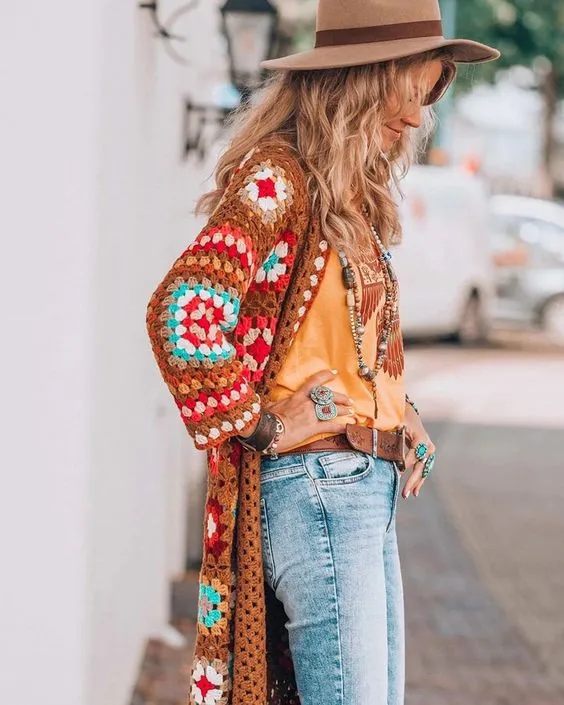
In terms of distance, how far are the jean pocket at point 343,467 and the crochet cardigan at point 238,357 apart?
12 cm

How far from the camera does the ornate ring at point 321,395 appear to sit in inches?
97.7

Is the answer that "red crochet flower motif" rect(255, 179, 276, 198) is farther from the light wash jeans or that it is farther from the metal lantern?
the metal lantern

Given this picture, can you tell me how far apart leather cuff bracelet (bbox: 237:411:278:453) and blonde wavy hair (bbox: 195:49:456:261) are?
0.33m

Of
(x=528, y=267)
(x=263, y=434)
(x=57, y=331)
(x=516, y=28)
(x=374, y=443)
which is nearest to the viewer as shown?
(x=263, y=434)

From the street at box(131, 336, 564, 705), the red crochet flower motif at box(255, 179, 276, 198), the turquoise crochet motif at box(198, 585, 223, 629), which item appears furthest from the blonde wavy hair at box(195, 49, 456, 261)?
the street at box(131, 336, 564, 705)

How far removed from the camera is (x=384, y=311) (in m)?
2.64

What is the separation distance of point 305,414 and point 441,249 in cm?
1526

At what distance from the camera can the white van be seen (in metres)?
17.1

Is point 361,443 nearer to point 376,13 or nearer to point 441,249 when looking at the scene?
point 376,13

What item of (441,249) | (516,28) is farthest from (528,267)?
(516,28)

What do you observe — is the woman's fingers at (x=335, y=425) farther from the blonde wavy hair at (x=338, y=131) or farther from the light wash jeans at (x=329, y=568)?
the blonde wavy hair at (x=338, y=131)

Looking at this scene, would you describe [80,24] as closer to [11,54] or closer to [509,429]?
[11,54]

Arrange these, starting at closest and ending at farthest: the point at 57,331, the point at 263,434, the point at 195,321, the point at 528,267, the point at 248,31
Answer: the point at 195,321 < the point at 263,434 < the point at 57,331 < the point at 248,31 < the point at 528,267

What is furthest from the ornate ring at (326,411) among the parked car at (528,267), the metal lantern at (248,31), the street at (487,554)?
the parked car at (528,267)
